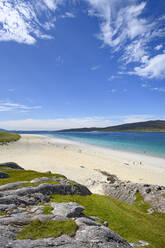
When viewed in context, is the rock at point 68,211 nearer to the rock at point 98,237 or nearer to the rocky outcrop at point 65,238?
the rocky outcrop at point 65,238

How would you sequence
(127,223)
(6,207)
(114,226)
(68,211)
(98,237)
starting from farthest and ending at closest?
(127,223) < (114,226) < (6,207) < (68,211) < (98,237)

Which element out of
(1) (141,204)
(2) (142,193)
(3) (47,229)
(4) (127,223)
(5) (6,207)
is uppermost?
(3) (47,229)

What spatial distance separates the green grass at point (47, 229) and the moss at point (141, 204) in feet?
38.9

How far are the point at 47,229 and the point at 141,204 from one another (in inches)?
544

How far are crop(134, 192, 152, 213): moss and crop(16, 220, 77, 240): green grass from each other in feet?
38.9

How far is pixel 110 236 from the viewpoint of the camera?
6.29 m

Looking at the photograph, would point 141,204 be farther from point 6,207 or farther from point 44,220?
point 6,207

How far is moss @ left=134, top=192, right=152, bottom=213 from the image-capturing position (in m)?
14.5

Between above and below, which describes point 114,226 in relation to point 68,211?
below

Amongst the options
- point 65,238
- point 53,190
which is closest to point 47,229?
point 65,238

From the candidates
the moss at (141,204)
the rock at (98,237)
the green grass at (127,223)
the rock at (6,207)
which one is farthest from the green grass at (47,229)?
the moss at (141,204)

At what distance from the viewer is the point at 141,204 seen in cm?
1539

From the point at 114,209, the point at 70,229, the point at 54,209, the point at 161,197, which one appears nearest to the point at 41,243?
the point at 70,229

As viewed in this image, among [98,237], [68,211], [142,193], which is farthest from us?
[142,193]
